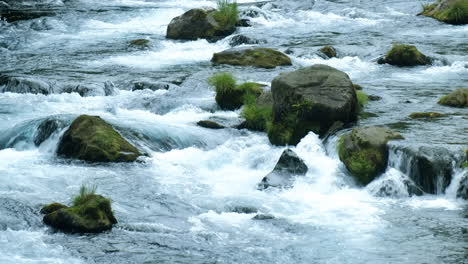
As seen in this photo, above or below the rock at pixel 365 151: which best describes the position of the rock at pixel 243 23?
below

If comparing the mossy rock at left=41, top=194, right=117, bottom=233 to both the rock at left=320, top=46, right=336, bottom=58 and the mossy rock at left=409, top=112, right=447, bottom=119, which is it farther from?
the rock at left=320, top=46, right=336, bottom=58

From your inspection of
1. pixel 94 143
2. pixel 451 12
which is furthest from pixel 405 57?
pixel 94 143

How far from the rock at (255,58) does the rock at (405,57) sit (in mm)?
2530

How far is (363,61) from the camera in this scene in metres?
20.1

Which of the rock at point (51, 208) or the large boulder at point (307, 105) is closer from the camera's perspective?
the rock at point (51, 208)

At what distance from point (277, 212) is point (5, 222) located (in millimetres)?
3540

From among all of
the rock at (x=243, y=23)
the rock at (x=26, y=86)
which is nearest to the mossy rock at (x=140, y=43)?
the rock at (x=243, y=23)

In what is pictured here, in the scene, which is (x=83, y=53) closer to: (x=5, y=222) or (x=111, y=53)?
(x=111, y=53)

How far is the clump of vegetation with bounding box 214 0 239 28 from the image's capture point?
80.0ft

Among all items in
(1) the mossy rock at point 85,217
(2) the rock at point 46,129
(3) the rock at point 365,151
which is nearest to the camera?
(1) the mossy rock at point 85,217

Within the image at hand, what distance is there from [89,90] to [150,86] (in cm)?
136

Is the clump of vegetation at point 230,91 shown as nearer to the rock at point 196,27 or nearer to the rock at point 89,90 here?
the rock at point 89,90

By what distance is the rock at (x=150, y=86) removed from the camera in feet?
57.5

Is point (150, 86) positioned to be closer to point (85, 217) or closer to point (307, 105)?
point (307, 105)
